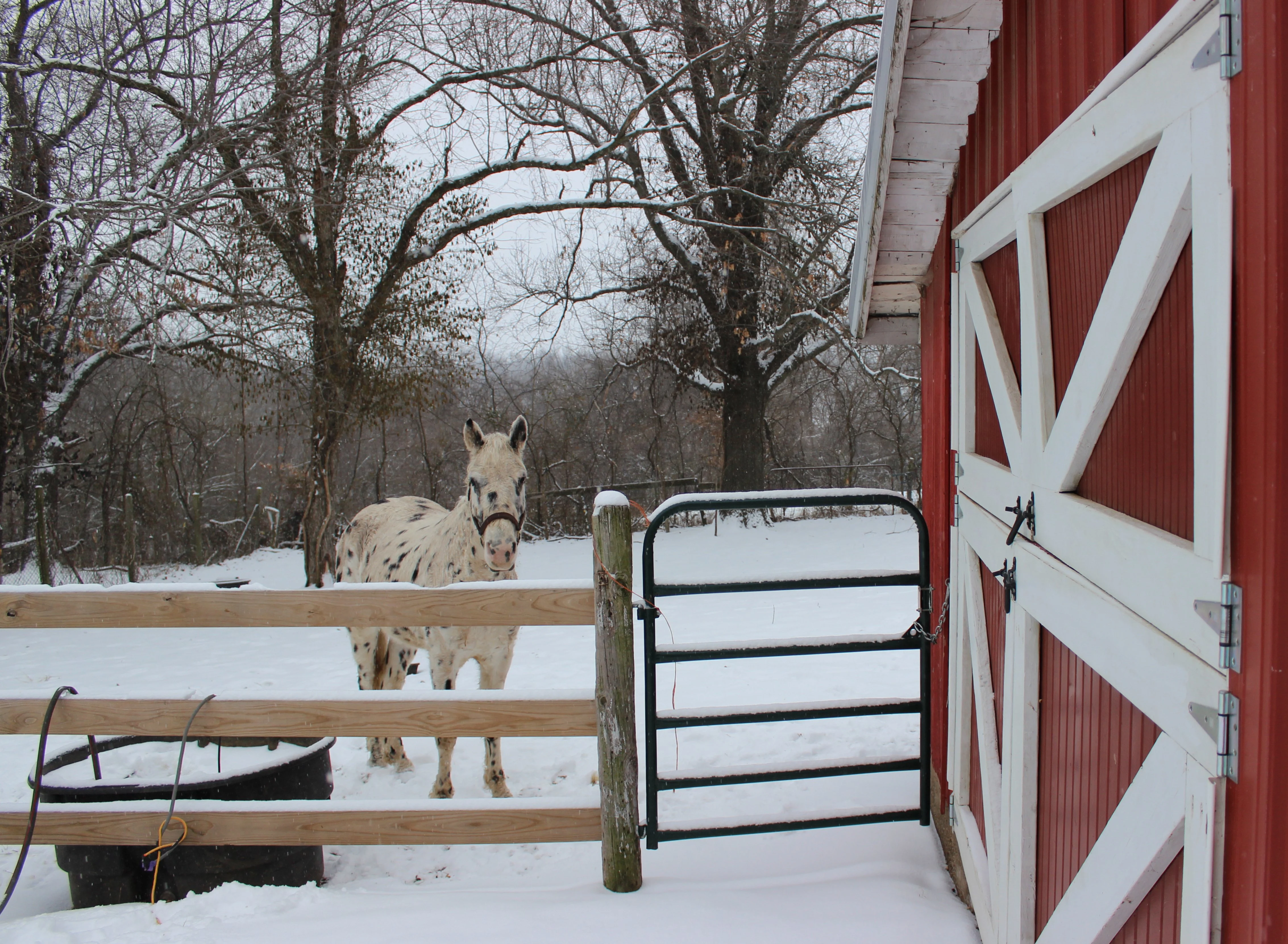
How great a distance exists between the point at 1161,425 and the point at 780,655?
1.75 meters

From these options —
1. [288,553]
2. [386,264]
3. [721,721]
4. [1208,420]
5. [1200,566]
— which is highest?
[386,264]

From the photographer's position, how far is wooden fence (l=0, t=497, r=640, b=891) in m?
2.67

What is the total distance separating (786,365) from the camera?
14.9 m

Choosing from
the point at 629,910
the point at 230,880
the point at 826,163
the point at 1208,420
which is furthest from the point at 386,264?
the point at 1208,420

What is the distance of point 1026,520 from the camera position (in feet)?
6.56

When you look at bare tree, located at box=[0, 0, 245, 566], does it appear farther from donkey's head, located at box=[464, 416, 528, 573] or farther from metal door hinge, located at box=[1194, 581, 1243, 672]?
metal door hinge, located at box=[1194, 581, 1243, 672]

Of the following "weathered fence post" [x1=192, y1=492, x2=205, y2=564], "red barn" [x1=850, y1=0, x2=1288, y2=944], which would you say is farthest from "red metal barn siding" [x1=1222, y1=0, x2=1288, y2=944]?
"weathered fence post" [x1=192, y1=492, x2=205, y2=564]

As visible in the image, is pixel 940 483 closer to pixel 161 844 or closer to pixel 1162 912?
pixel 1162 912

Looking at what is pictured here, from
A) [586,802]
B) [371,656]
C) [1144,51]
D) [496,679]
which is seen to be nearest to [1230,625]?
[1144,51]

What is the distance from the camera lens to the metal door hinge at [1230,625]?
105 centimetres

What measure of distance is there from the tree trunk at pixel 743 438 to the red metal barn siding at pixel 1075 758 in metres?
12.3

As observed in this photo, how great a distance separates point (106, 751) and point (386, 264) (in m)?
8.15

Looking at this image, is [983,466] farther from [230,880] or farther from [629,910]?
[230,880]

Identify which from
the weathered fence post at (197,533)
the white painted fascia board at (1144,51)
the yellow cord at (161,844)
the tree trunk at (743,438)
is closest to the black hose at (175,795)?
the yellow cord at (161,844)
